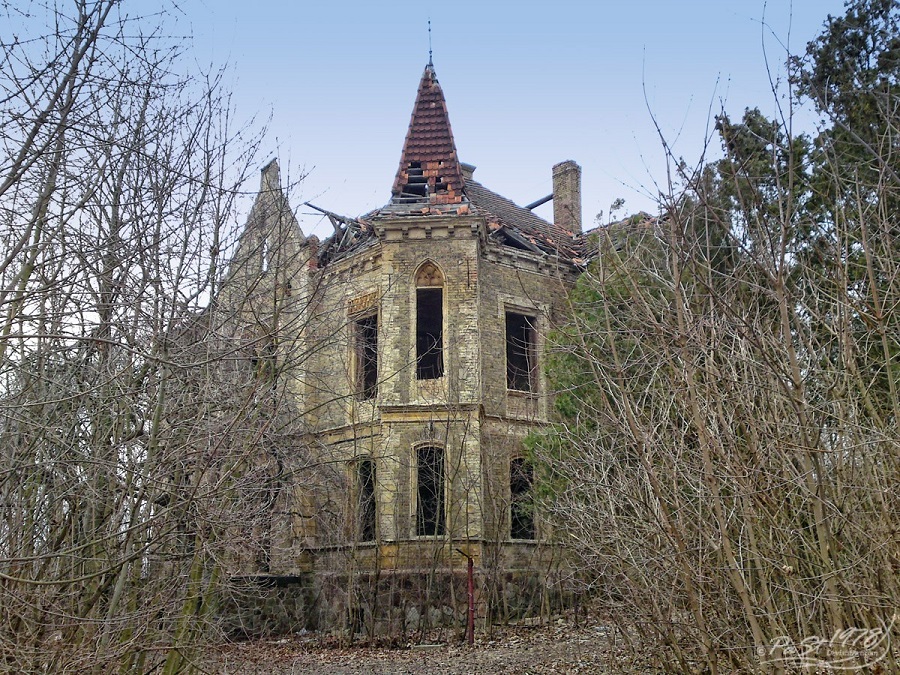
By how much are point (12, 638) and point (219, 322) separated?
151 inches

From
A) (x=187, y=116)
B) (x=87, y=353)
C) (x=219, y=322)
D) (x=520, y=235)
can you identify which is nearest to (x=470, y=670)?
(x=219, y=322)

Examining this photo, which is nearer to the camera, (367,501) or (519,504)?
(367,501)

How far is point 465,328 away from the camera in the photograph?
65.9 ft

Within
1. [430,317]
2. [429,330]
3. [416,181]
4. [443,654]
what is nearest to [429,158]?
[416,181]

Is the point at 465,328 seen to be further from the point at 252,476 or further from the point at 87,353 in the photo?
the point at 87,353

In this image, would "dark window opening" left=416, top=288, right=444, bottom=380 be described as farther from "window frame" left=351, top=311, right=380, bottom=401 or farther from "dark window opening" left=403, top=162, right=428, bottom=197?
"dark window opening" left=403, top=162, right=428, bottom=197

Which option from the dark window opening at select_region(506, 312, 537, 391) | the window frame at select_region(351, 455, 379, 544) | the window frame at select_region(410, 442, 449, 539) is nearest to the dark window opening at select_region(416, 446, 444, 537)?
the window frame at select_region(410, 442, 449, 539)

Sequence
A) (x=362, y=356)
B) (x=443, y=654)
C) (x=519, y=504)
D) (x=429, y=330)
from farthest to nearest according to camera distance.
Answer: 1. (x=429, y=330)
2. (x=362, y=356)
3. (x=519, y=504)
4. (x=443, y=654)

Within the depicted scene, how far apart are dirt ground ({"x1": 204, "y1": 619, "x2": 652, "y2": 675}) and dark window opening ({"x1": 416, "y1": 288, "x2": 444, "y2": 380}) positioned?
665 centimetres

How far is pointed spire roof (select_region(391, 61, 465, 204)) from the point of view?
70.6 feet

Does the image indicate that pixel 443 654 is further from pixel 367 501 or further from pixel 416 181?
pixel 416 181

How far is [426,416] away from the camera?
1958cm

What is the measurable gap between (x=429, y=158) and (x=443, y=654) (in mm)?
12797

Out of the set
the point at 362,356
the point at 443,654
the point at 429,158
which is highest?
the point at 429,158
